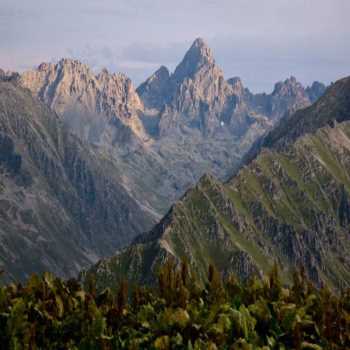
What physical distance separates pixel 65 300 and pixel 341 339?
3809cm

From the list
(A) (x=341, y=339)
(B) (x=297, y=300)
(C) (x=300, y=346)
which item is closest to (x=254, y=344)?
(C) (x=300, y=346)

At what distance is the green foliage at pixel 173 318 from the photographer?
8412cm

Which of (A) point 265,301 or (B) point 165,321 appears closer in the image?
(B) point 165,321

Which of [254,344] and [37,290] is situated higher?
[37,290]

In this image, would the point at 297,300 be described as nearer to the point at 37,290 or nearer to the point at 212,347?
the point at 212,347

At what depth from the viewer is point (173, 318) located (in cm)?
8462

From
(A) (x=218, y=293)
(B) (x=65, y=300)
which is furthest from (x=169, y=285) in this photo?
(B) (x=65, y=300)

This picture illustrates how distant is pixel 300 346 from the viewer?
8381cm

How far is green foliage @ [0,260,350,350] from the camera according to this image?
84125mm

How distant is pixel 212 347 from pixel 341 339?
18.0 m

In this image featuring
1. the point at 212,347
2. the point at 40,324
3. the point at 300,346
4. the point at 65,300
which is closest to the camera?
the point at 212,347

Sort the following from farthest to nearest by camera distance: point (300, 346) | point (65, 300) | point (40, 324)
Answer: point (65, 300) < point (40, 324) < point (300, 346)

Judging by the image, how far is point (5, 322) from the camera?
91.6 metres

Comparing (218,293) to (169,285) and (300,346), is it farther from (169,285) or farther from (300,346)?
(300,346)
